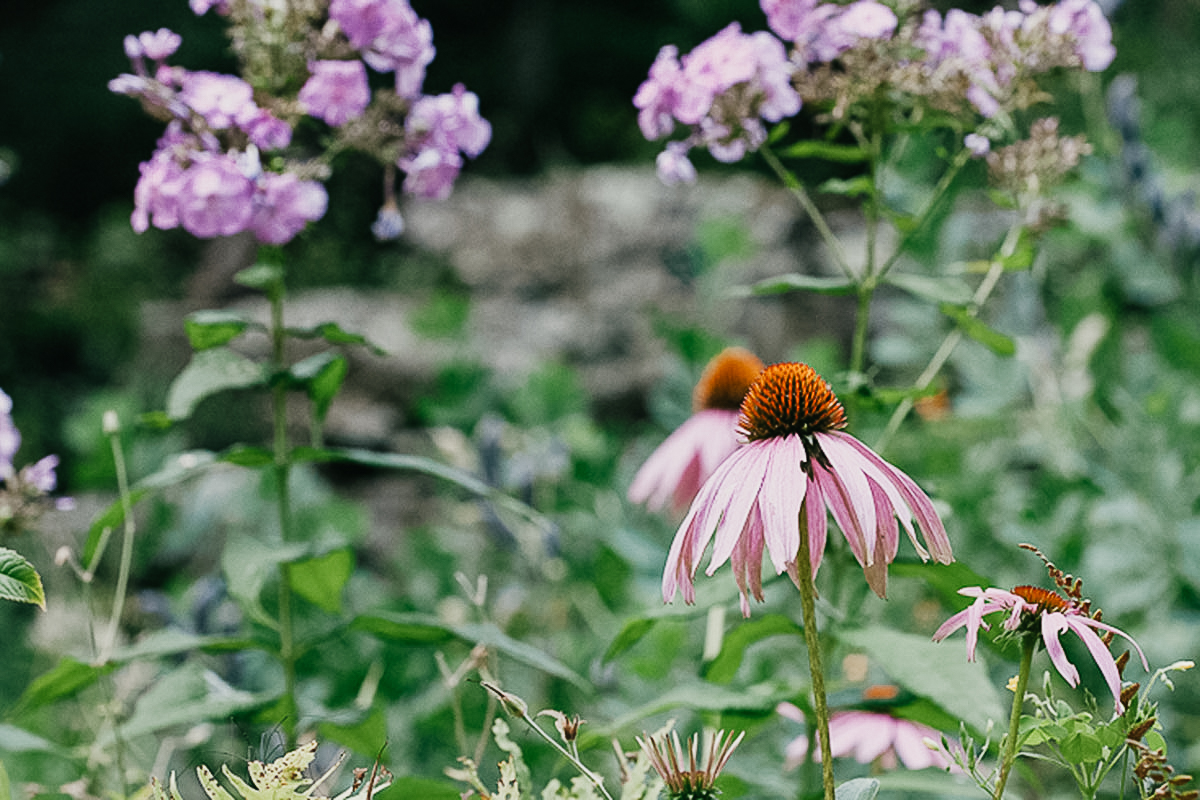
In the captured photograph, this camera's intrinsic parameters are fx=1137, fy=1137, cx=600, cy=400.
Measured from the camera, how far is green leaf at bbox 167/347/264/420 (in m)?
1.08

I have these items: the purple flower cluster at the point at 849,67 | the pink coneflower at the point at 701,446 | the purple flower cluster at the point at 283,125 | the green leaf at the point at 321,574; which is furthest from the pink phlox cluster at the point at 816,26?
the green leaf at the point at 321,574

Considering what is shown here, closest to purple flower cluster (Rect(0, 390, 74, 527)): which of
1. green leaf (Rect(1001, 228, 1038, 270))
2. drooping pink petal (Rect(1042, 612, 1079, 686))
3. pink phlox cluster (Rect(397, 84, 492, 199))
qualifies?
pink phlox cluster (Rect(397, 84, 492, 199))

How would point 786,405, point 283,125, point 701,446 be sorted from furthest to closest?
point 701,446 < point 283,125 < point 786,405

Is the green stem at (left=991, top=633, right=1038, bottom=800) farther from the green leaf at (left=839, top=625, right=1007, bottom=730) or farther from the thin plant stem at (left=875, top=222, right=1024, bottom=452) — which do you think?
the thin plant stem at (left=875, top=222, right=1024, bottom=452)

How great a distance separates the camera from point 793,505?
0.60 metres

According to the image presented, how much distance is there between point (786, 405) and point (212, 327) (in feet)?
2.16

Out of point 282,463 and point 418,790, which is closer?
point 418,790

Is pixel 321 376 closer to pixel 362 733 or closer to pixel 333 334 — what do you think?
pixel 333 334

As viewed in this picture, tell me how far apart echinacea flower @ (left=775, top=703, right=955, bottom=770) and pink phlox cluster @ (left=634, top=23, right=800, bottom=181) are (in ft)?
1.86

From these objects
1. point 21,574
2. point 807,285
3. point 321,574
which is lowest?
point 321,574

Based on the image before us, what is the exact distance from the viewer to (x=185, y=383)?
1.11 metres

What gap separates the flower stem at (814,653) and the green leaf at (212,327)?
2.26 feet

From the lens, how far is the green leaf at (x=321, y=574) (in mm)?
1175

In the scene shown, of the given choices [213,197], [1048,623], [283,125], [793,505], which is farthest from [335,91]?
[1048,623]
